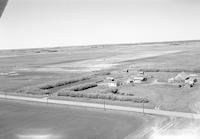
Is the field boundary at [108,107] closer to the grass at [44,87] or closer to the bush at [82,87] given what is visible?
the grass at [44,87]

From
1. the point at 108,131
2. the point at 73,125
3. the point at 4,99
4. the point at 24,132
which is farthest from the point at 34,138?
the point at 4,99

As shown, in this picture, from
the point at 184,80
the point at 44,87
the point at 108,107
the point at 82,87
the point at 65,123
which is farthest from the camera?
the point at 44,87

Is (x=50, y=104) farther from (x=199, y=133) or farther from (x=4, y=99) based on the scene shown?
(x=199, y=133)

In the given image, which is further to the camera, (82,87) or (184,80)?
(184,80)

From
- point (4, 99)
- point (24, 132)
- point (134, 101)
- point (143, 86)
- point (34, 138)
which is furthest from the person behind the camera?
point (143, 86)

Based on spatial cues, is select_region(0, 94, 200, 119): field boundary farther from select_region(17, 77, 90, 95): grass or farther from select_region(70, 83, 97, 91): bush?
select_region(70, 83, 97, 91): bush

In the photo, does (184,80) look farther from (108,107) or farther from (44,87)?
(44,87)

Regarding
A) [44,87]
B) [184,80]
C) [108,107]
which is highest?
[184,80]

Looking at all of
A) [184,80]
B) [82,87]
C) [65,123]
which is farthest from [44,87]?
[184,80]
